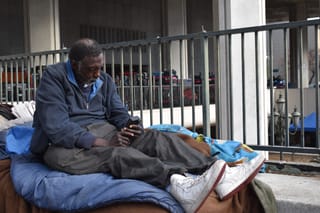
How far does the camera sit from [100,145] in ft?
10.8

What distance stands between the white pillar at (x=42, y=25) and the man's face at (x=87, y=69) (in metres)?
9.78

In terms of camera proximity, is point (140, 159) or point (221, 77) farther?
point (221, 77)

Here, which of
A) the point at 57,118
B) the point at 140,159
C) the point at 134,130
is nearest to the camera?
the point at 140,159

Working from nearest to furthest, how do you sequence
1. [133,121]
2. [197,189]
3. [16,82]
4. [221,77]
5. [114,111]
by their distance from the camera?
[197,189]
[133,121]
[114,111]
[221,77]
[16,82]

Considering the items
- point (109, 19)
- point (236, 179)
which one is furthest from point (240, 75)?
point (109, 19)

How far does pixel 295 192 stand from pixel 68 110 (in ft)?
5.83

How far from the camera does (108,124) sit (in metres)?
3.65

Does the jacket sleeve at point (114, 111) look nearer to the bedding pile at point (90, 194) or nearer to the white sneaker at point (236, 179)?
the bedding pile at point (90, 194)

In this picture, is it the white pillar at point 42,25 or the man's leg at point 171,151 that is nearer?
the man's leg at point 171,151

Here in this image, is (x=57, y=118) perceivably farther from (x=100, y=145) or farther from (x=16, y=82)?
(x=16, y=82)

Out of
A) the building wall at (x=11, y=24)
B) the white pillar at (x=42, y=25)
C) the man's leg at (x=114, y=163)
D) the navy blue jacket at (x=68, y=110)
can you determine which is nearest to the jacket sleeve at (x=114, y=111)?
the navy blue jacket at (x=68, y=110)

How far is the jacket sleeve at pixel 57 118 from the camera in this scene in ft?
10.5

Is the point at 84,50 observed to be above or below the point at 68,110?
above

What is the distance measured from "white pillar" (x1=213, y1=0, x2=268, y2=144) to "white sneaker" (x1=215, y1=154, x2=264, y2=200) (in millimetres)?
2148
